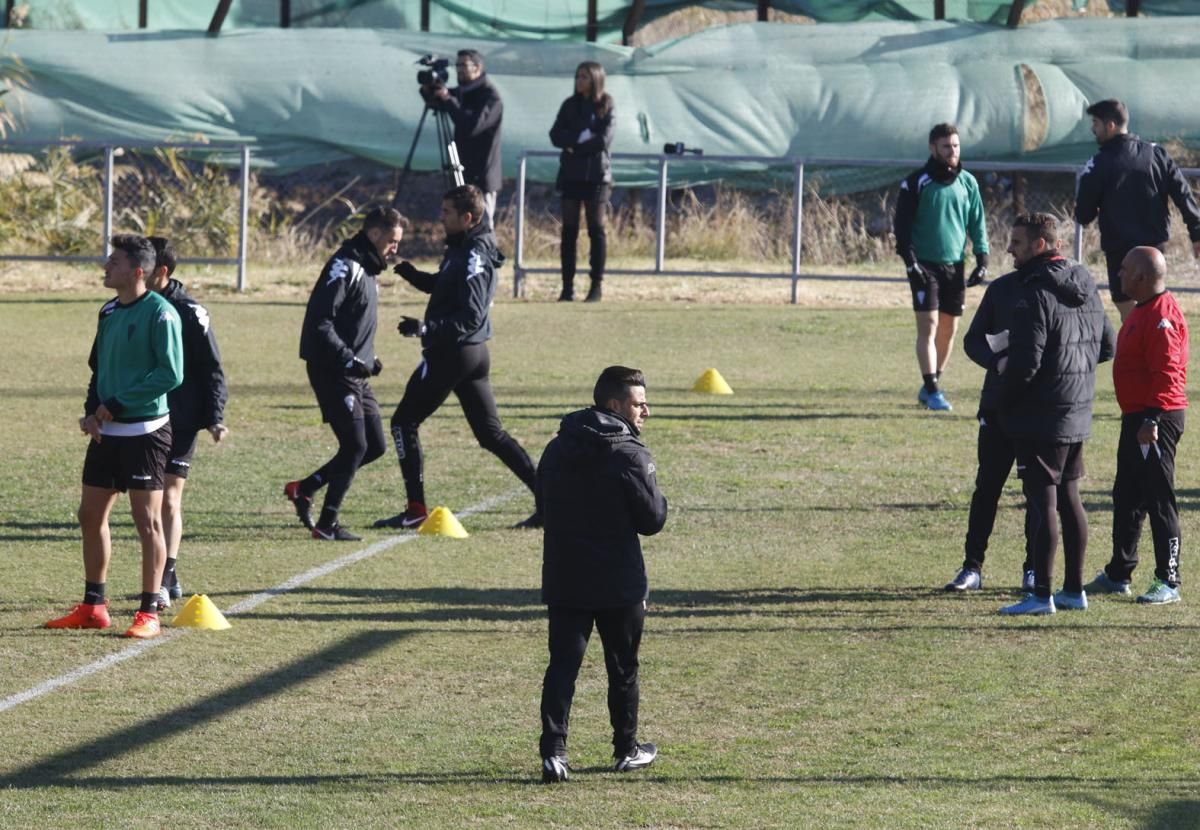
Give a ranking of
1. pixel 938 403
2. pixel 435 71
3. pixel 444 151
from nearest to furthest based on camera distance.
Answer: pixel 938 403, pixel 435 71, pixel 444 151

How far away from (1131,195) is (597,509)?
785 centimetres

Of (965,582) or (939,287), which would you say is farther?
(939,287)

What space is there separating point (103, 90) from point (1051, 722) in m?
20.8

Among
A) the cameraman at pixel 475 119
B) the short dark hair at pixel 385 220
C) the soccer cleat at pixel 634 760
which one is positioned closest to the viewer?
the soccer cleat at pixel 634 760

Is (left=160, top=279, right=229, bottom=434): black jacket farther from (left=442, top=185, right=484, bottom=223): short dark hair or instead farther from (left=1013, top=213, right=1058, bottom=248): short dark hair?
(left=1013, top=213, right=1058, bottom=248): short dark hair

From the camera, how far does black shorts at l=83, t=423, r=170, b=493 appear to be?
873cm

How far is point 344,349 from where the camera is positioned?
10703 mm

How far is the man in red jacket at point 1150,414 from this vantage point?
909 centimetres

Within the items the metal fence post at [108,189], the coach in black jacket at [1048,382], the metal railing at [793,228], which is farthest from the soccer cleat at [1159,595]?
the metal fence post at [108,189]

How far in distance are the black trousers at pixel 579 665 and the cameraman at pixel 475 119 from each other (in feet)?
43.4

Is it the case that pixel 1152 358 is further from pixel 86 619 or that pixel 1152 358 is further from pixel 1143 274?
pixel 86 619

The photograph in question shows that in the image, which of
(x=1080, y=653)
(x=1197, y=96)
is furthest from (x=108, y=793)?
(x=1197, y=96)

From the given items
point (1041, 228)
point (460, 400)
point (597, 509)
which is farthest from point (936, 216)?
point (597, 509)

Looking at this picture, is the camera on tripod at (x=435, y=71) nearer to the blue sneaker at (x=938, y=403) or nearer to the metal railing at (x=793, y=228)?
the metal railing at (x=793, y=228)
